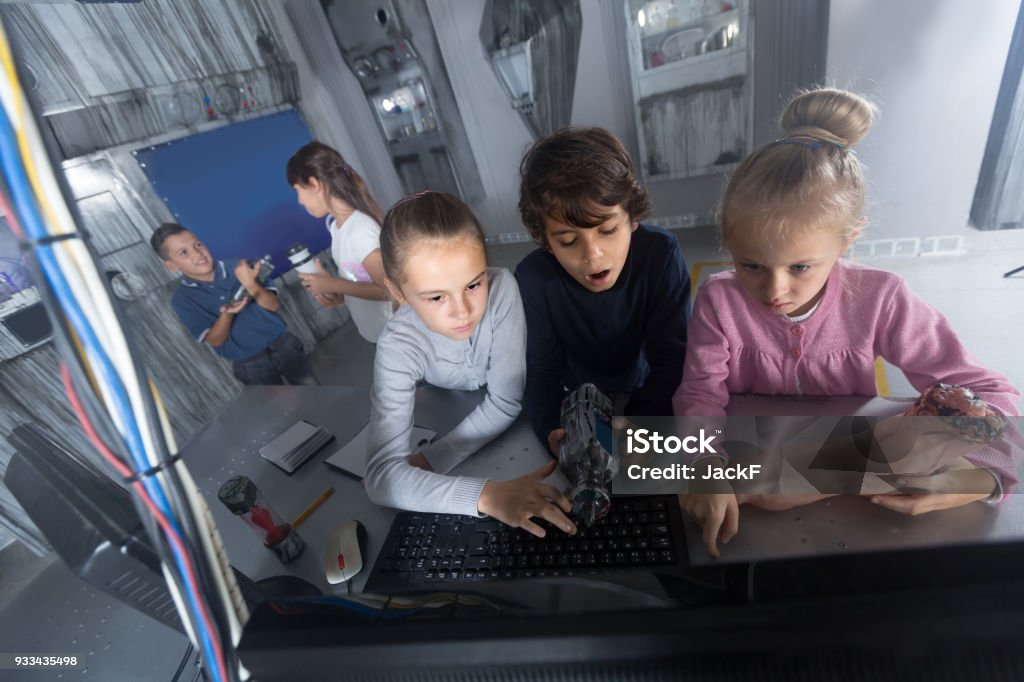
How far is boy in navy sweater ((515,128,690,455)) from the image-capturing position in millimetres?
750

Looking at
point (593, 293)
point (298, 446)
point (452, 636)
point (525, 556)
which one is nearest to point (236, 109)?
point (298, 446)

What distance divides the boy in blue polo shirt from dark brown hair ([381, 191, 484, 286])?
34.3 inches

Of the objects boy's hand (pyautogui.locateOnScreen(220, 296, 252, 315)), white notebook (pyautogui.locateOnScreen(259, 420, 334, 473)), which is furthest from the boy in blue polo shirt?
white notebook (pyautogui.locateOnScreen(259, 420, 334, 473))

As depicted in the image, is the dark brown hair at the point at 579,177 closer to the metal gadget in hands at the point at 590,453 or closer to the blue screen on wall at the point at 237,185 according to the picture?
the metal gadget in hands at the point at 590,453

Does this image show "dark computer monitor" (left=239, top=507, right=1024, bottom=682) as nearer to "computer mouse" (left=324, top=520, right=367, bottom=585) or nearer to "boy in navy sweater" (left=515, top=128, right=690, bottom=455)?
"computer mouse" (left=324, top=520, right=367, bottom=585)

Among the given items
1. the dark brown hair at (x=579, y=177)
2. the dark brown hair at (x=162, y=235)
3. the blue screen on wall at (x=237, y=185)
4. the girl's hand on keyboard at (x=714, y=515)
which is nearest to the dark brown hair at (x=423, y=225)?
the dark brown hair at (x=579, y=177)

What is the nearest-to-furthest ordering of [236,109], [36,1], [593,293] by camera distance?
1. [593,293]
2. [36,1]
3. [236,109]

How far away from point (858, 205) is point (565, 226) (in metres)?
0.40

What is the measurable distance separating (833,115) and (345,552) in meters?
0.86

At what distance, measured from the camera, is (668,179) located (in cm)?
217

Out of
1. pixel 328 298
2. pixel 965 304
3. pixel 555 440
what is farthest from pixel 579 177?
pixel 965 304

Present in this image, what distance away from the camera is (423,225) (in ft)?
2.34

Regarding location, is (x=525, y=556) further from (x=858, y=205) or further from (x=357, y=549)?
(x=858, y=205)

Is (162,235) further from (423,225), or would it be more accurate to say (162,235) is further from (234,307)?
(423,225)
